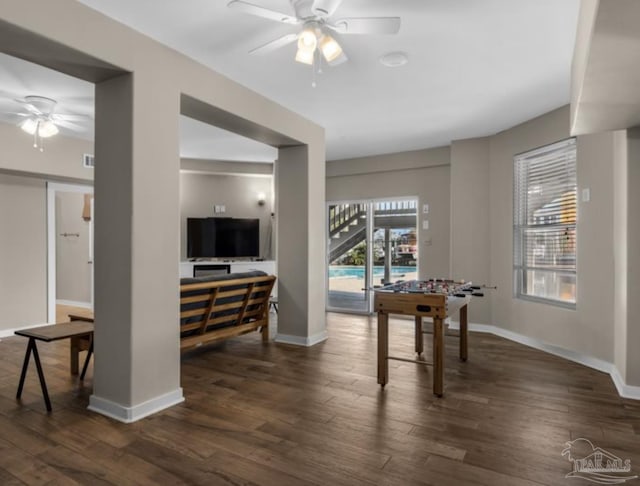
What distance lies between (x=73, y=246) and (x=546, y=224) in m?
7.83

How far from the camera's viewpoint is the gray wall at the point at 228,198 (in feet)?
24.0

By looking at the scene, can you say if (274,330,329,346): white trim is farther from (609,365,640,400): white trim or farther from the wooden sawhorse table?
(609,365,640,400): white trim

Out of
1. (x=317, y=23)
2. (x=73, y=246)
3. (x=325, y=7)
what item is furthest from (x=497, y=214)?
(x=73, y=246)

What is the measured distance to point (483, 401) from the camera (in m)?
3.04

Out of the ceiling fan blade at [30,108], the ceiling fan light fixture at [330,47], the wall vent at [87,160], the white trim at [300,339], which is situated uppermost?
the ceiling fan blade at [30,108]

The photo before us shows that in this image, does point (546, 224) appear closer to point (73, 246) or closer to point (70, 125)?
point (70, 125)

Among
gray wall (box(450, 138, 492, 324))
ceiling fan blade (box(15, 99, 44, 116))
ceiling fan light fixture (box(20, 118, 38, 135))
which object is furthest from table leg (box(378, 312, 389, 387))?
ceiling fan light fixture (box(20, 118, 38, 135))

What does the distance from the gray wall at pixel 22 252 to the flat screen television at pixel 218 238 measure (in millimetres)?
2255

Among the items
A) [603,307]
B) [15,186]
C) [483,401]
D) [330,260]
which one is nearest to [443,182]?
[330,260]

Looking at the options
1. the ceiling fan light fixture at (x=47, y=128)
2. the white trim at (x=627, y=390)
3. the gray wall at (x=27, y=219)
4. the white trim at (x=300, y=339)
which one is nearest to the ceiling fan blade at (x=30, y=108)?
the ceiling fan light fixture at (x=47, y=128)

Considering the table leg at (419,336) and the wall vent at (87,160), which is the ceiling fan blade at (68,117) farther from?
the table leg at (419,336)

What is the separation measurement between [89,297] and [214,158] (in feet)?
11.5

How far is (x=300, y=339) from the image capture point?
4680mm

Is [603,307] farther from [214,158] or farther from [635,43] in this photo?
[214,158]
